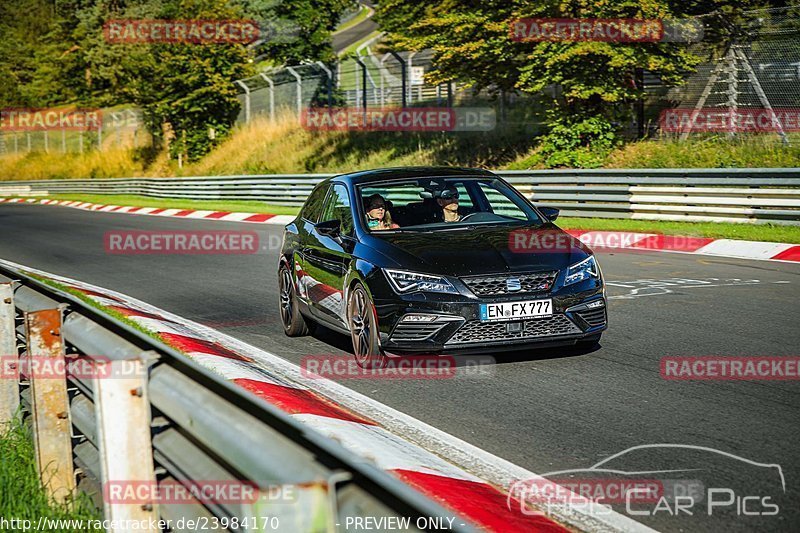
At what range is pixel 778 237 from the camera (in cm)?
1591

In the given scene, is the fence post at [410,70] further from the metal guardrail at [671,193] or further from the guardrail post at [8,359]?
the guardrail post at [8,359]

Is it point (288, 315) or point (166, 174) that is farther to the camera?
point (166, 174)

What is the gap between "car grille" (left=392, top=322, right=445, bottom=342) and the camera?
759 centimetres

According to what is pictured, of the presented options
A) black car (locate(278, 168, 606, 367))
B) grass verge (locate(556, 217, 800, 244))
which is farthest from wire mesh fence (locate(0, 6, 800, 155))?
black car (locate(278, 168, 606, 367))

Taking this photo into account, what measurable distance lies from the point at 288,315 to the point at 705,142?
1451 centimetres

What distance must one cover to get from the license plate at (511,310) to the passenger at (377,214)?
1.53 metres

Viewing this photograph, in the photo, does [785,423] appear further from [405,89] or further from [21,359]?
[405,89]

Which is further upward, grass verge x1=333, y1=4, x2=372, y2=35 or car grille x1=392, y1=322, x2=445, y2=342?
grass verge x1=333, y1=4, x2=372, y2=35

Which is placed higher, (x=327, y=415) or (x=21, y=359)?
(x=21, y=359)

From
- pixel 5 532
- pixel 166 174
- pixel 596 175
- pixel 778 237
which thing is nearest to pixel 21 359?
pixel 5 532

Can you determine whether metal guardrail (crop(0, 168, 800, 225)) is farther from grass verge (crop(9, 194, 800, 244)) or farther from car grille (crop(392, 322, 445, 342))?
car grille (crop(392, 322, 445, 342))

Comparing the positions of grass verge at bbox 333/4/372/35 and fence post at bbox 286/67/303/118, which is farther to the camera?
grass verge at bbox 333/4/372/35

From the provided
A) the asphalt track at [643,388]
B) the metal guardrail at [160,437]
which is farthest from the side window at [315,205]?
the metal guardrail at [160,437]

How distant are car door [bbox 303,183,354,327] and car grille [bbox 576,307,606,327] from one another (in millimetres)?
1946
